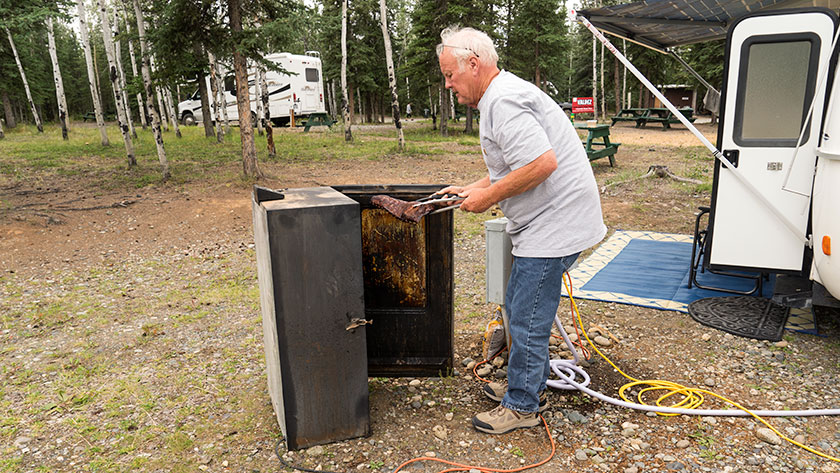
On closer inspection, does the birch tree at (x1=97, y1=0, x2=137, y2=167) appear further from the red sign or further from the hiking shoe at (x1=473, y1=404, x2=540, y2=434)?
the red sign

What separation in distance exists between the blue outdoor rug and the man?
7.99 ft

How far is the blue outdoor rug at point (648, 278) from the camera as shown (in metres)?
4.84

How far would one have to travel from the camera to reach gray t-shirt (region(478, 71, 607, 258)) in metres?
2.47

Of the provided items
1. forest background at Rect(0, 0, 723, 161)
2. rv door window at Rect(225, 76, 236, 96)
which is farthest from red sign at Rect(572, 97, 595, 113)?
rv door window at Rect(225, 76, 236, 96)

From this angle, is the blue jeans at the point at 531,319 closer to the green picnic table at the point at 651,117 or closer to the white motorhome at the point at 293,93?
the white motorhome at the point at 293,93

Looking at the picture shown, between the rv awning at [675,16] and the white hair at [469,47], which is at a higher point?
the rv awning at [675,16]

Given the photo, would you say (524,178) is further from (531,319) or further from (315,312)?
(315,312)

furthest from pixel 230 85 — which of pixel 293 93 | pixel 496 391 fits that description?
pixel 496 391

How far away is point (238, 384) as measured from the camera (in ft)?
11.6

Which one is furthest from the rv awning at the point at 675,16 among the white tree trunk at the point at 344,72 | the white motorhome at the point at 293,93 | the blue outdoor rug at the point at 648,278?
the white motorhome at the point at 293,93

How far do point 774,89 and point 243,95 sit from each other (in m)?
8.47

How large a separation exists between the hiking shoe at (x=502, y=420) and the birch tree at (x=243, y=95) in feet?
26.9

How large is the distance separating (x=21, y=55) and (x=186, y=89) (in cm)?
1757

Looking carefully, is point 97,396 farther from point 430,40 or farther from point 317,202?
point 430,40
